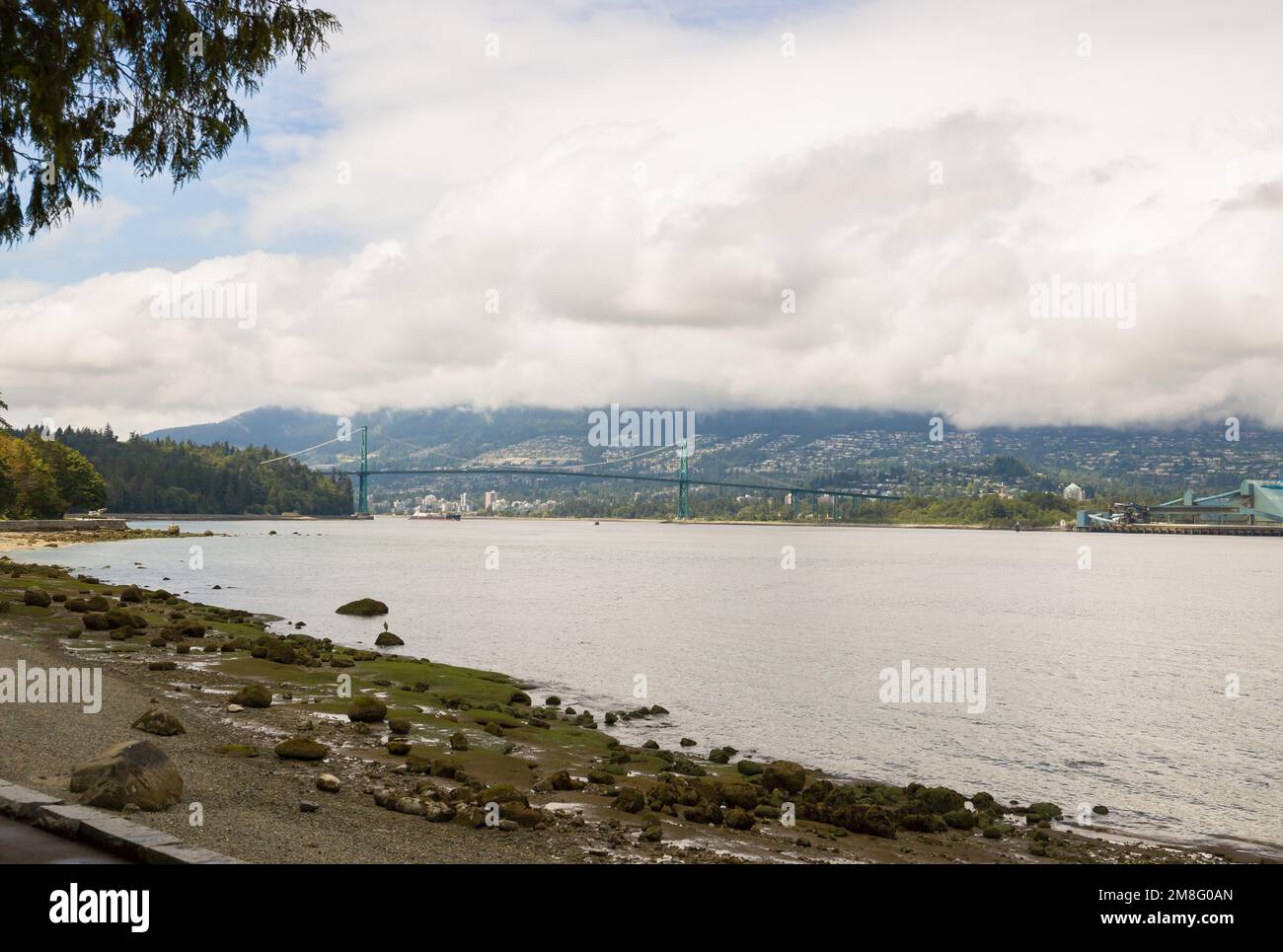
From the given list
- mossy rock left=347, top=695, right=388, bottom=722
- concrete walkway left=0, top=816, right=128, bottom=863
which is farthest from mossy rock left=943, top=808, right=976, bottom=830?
concrete walkway left=0, top=816, right=128, bottom=863

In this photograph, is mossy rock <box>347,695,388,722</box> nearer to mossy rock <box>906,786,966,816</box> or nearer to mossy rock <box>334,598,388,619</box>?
mossy rock <box>906,786,966,816</box>

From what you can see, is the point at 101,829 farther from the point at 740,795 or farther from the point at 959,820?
the point at 959,820

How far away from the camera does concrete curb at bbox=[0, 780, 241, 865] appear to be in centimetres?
838

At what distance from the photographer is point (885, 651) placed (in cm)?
4206

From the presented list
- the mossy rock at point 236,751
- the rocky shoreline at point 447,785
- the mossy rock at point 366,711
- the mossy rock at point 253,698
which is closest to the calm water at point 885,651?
the rocky shoreline at point 447,785

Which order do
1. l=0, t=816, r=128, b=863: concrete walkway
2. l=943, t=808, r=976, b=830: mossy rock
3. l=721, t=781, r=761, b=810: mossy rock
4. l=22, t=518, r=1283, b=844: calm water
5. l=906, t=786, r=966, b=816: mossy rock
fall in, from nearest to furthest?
1. l=0, t=816, r=128, b=863: concrete walkway
2. l=721, t=781, r=761, b=810: mossy rock
3. l=943, t=808, r=976, b=830: mossy rock
4. l=906, t=786, r=966, b=816: mossy rock
5. l=22, t=518, r=1283, b=844: calm water

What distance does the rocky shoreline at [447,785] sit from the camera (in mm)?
11578

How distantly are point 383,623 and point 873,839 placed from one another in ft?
110

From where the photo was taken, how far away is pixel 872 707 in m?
28.9

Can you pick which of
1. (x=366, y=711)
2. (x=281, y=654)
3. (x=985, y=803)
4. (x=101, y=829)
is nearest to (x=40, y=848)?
(x=101, y=829)

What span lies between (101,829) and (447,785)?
22.6 ft

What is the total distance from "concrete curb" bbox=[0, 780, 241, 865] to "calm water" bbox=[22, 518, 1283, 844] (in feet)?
47.8

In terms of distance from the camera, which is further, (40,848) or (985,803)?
(985,803)
